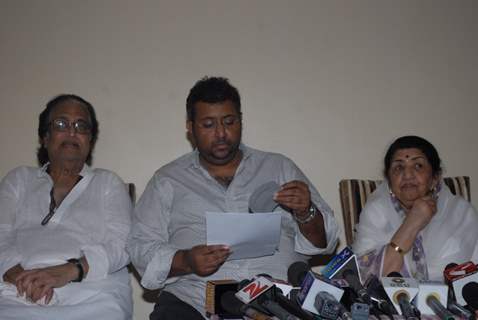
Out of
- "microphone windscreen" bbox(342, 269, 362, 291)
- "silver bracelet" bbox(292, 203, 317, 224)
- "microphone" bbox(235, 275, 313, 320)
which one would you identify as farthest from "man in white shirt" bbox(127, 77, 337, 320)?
"microphone" bbox(235, 275, 313, 320)

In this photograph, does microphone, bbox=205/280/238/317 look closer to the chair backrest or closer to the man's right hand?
the man's right hand

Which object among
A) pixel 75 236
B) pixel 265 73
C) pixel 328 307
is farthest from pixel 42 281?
pixel 265 73

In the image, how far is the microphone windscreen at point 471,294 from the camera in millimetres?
1427

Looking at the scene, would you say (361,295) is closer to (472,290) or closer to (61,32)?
(472,290)

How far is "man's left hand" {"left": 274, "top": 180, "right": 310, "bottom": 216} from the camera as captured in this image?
1.92 metres

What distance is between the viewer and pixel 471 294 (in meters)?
1.44

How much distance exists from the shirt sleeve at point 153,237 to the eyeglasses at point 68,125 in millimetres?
460

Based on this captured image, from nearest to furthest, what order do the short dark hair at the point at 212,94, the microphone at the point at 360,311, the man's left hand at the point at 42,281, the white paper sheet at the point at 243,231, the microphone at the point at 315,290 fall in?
the microphone at the point at 360,311, the microphone at the point at 315,290, the white paper sheet at the point at 243,231, the man's left hand at the point at 42,281, the short dark hair at the point at 212,94

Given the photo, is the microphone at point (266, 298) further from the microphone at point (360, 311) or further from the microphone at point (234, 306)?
the microphone at point (360, 311)

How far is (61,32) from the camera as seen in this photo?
3.07 metres

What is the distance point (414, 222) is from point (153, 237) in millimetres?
1194

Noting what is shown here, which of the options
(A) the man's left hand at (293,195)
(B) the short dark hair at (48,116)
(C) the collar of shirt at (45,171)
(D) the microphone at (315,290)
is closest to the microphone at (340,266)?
(D) the microphone at (315,290)

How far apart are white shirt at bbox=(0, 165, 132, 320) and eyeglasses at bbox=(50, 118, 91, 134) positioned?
0.21 meters

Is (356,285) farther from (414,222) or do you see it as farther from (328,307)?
(414,222)
